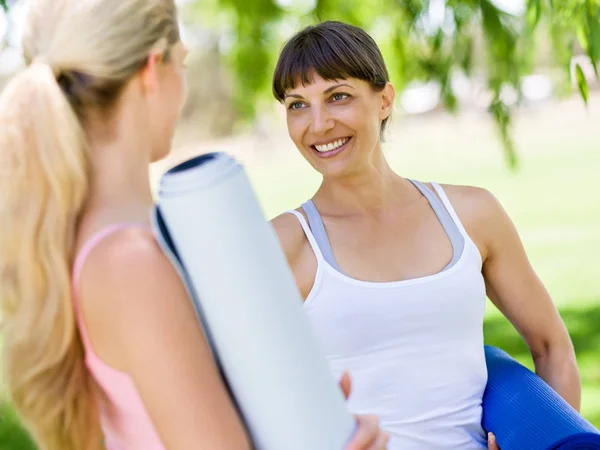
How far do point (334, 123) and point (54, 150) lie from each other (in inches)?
40.1

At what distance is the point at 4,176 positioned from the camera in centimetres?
122

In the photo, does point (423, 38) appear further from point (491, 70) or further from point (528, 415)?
point (528, 415)

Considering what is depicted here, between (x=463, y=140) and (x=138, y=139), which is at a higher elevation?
(x=138, y=139)

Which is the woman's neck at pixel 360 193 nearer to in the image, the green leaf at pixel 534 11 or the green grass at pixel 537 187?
the green grass at pixel 537 187

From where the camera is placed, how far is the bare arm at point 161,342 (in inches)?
44.0

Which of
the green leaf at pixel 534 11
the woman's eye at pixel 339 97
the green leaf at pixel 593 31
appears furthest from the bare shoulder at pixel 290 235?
the green leaf at pixel 534 11

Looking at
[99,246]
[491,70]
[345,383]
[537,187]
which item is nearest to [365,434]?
[345,383]

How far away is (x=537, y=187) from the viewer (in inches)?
513

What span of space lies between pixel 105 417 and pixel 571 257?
7417 mm

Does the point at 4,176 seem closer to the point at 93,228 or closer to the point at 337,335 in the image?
the point at 93,228

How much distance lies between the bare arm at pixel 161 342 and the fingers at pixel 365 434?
15cm

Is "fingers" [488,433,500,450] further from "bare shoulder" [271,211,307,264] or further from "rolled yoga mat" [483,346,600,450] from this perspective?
"bare shoulder" [271,211,307,264]

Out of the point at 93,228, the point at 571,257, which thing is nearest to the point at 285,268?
the point at 93,228

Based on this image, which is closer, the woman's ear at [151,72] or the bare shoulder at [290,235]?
the woman's ear at [151,72]
